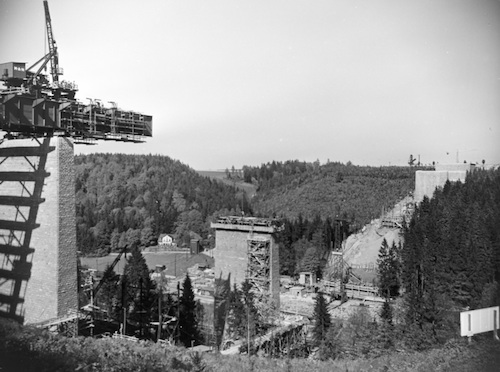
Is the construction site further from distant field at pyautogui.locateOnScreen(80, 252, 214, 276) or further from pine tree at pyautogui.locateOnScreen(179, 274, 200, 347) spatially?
distant field at pyautogui.locateOnScreen(80, 252, 214, 276)

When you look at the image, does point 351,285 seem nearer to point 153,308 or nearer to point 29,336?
point 153,308

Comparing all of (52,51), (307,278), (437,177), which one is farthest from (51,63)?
(437,177)

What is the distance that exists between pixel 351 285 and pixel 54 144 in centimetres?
2492

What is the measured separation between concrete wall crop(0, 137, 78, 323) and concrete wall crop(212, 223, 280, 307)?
11.4m

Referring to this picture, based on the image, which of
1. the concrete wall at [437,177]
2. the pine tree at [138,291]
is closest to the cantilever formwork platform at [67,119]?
the pine tree at [138,291]

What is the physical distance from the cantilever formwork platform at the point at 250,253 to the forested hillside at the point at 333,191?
40.3 metres

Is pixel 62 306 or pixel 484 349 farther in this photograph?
pixel 62 306

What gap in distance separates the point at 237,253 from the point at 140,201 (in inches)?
2154

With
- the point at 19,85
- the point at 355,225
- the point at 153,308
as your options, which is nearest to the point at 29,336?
the point at 19,85

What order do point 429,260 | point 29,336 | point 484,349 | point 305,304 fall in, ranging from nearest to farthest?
point 29,336
point 484,349
point 429,260
point 305,304

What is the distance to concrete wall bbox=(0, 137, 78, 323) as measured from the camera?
12.8 meters

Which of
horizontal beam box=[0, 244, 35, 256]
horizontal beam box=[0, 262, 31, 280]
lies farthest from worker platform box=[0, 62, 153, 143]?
horizontal beam box=[0, 262, 31, 280]

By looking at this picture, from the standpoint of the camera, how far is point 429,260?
25.7 metres

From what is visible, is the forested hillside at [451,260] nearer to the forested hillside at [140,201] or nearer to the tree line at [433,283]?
the tree line at [433,283]
